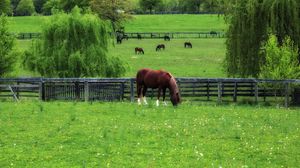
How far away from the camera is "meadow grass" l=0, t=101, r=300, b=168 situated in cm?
1221

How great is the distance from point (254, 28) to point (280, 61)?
144 inches

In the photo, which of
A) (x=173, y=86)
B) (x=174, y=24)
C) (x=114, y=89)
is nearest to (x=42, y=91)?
(x=114, y=89)

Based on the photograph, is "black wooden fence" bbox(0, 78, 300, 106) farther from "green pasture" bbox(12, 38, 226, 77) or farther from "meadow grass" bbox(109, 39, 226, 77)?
"meadow grass" bbox(109, 39, 226, 77)

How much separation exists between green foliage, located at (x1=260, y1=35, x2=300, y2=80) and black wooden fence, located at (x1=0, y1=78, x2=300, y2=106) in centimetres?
78

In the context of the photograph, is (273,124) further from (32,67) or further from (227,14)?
(32,67)

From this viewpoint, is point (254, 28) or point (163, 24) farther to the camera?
point (163, 24)

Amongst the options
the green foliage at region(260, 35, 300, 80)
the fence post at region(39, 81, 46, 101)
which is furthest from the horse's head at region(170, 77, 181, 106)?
the fence post at region(39, 81, 46, 101)

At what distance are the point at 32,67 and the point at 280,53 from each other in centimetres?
1450

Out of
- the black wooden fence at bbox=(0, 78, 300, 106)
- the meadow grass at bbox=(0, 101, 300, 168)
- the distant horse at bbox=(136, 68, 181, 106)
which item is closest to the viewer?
the meadow grass at bbox=(0, 101, 300, 168)

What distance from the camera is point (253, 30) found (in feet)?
90.7

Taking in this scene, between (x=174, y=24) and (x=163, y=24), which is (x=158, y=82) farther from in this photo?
(x=163, y=24)

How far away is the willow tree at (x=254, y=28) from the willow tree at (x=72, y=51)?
7063 mm

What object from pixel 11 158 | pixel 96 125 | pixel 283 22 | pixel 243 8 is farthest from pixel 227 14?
pixel 11 158

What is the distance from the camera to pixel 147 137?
14797 mm
